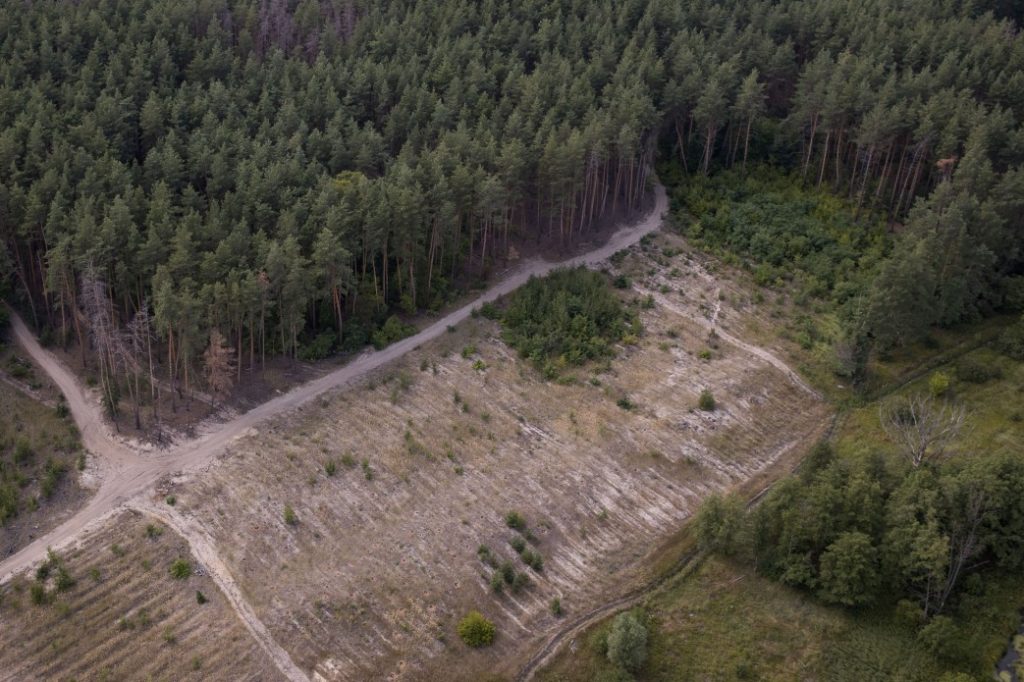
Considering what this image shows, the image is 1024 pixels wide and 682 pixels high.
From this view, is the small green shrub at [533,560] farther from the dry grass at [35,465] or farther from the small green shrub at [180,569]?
the dry grass at [35,465]

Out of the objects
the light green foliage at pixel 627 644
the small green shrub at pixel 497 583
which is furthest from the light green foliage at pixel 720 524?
the small green shrub at pixel 497 583

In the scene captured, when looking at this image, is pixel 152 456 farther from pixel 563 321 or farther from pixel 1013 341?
pixel 1013 341

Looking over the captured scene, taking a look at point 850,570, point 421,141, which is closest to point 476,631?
point 850,570

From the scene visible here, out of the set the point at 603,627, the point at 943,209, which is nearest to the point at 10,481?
the point at 603,627

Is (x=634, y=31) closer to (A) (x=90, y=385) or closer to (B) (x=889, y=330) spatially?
(B) (x=889, y=330)

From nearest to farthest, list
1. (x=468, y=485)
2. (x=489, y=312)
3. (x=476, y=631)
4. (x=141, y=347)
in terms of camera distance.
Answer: (x=476, y=631) → (x=468, y=485) → (x=141, y=347) → (x=489, y=312)

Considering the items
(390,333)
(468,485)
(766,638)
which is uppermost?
(390,333)

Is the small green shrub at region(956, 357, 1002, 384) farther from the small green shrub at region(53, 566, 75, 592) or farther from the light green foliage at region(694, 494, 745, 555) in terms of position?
the small green shrub at region(53, 566, 75, 592)
